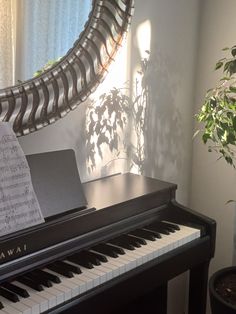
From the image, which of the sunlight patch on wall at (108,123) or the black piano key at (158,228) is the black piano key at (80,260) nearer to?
the black piano key at (158,228)

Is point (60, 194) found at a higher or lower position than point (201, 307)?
higher

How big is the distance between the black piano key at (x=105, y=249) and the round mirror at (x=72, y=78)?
43 centimetres

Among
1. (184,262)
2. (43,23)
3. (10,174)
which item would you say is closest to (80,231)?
(10,174)

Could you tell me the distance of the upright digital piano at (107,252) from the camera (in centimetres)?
124

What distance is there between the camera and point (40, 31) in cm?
158

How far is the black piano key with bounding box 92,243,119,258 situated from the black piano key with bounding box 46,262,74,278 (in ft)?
0.55

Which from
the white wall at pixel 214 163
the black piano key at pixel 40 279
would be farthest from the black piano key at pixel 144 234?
the white wall at pixel 214 163

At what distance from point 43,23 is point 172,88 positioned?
2.74 feet

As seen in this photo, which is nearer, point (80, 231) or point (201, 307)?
point (80, 231)

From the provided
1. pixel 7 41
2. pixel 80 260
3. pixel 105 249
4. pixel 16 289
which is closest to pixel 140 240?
pixel 105 249

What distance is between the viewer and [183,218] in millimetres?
1761

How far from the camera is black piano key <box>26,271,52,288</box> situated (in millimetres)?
1237

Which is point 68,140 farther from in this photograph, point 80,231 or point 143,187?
point 80,231

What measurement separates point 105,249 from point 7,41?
72cm
